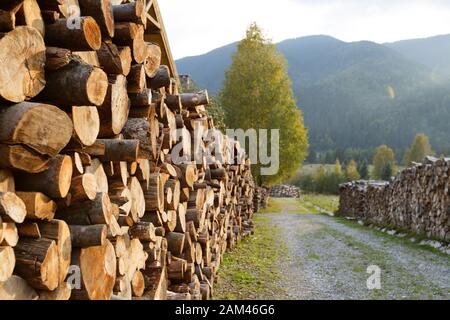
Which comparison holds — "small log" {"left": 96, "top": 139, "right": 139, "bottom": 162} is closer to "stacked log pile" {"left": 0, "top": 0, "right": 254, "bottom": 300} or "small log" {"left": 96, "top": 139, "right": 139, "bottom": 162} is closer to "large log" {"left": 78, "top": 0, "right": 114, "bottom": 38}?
"stacked log pile" {"left": 0, "top": 0, "right": 254, "bottom": 300}

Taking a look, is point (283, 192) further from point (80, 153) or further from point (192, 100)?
point (80, 153)

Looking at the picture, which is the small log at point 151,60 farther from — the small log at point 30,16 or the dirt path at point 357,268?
the dirt path at point 357,268

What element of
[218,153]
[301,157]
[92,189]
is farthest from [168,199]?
[301,157]

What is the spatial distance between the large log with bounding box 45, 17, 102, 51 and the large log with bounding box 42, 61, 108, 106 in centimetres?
10

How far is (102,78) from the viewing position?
2244mm

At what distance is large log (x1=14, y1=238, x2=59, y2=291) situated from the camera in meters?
1.96

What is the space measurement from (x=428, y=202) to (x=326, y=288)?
6445mm

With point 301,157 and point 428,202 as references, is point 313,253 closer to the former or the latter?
point 428,202

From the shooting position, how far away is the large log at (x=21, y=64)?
1.77m

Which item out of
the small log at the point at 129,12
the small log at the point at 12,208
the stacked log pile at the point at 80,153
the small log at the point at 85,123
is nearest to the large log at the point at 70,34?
the stacked log pile at the point at 80,153

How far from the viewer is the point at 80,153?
2406 millimetres

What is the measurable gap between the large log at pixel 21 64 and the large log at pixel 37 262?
65cm

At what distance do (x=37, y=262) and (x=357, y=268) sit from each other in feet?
20.5

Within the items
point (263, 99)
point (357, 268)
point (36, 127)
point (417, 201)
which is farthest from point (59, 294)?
point (263, 99)
